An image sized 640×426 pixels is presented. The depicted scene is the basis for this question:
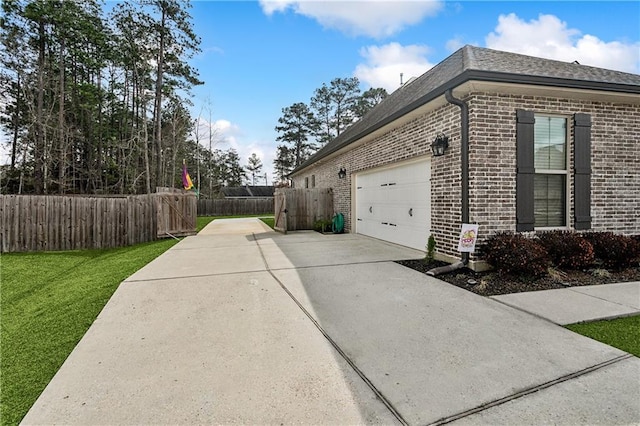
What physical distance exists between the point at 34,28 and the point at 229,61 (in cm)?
1211

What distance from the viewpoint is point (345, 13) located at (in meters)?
8.39

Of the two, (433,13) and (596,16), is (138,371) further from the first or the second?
Answer: (596,16)

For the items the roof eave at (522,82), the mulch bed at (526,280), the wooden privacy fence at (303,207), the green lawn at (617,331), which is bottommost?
the green lawn at (617,331)

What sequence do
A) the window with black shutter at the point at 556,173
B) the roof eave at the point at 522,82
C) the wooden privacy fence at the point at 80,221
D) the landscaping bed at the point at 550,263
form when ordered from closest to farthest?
the landscaping bed at the point at 550,263 → the roof eave at the point at 522,82 → the window with black shutter at the point at 556,173 → the wooden privacy fence at the point at 80,221

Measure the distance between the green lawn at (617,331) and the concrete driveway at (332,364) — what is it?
164mm

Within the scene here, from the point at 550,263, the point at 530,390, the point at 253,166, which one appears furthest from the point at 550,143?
the point at 253,166

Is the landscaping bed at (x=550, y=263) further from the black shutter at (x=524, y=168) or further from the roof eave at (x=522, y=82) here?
the roof eave at (x=522, y=82)

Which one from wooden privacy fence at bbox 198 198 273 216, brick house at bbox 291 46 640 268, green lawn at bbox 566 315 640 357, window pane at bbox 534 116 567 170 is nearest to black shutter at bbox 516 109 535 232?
brick house at bbox 291 46 640 268

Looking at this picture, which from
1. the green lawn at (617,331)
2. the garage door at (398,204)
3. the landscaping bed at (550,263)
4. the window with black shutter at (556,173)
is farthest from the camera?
the garage door at (398,204)

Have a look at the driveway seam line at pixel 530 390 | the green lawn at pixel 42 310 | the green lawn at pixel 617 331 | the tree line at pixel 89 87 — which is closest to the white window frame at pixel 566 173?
the green lawn at pixel 617 331

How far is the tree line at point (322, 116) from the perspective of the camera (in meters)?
31.9

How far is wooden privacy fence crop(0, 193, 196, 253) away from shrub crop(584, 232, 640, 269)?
11568 mm

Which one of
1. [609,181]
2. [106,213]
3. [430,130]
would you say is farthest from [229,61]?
[609,181]

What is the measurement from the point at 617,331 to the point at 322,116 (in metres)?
33.7
